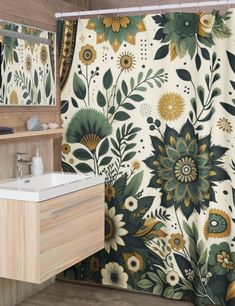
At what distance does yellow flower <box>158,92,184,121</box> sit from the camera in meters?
3.24

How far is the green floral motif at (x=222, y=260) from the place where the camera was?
3.21 m

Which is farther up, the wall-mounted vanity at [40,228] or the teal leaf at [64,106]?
the teal leaf at [64,106]

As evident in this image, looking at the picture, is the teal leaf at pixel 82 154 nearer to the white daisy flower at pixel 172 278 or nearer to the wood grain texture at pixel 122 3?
the white daisy flower at pixel 172 278

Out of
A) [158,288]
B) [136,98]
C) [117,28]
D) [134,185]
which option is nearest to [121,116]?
[136,98]

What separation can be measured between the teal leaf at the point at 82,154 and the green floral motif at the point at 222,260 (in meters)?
1.05

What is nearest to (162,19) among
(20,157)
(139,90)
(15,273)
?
(139,90)

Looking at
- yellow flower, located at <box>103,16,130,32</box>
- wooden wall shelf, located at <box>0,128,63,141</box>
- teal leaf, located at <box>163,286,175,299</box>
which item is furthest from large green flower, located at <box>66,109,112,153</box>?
teal leaf, located at <box>163,286,175,299</box>

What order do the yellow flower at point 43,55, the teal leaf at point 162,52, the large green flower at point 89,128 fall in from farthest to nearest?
1. the large green flower at point 89,128
2. the yellow flower at point 43,55
3. the teal leaf at point 162,52

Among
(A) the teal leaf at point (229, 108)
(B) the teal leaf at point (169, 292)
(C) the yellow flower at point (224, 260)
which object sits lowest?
(B) the teal leaf at point (169, 292)

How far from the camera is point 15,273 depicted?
2.80 m

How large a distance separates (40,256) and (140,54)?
1465mm

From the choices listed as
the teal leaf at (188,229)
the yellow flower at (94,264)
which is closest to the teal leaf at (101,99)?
the teal leaf at (188,229)

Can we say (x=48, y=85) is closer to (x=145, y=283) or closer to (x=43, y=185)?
(x=43, y=185)

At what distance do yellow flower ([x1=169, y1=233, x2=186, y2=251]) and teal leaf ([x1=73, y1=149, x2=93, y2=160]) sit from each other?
799 millimetres
